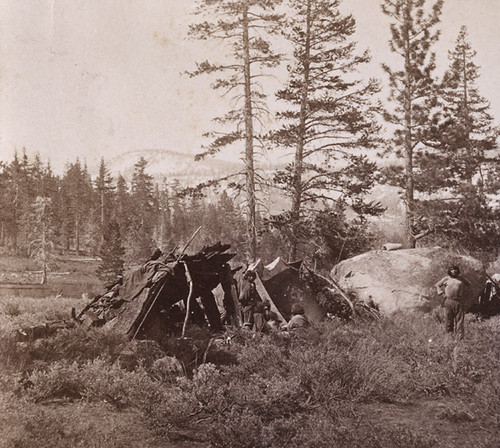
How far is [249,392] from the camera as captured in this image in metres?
6.26

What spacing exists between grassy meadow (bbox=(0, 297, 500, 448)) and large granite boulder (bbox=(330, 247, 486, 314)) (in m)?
3.53

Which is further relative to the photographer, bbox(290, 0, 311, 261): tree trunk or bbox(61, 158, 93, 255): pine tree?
bbox(61, 158, 93, 255): pine tree

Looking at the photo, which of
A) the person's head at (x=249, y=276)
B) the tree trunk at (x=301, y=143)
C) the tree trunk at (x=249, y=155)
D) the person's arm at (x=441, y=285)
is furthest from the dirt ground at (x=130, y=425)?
the tree trunk at (x=301, y=143)

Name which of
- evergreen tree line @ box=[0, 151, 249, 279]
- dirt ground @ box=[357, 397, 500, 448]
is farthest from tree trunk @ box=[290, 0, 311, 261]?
evergreen tree line @ box=[0, 151, 249, 279]

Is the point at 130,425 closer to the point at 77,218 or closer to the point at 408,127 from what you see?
the point at 408,127

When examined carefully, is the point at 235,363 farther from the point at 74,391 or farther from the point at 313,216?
the point at 313,216

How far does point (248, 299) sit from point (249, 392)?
14.3 ft

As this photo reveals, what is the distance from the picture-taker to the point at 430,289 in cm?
1281

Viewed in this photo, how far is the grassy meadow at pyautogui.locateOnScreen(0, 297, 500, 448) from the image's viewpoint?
5133 mm

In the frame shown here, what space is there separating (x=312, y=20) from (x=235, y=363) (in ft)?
51.1

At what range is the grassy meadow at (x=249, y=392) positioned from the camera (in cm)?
513

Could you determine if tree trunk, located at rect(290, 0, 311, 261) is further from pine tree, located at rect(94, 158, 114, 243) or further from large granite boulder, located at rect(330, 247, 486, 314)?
pine tree, located at rect(94, 158, 114, 243)

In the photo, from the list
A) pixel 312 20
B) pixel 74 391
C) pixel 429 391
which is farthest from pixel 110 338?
pixel 312 20

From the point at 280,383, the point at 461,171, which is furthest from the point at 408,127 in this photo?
the point at 280,383
